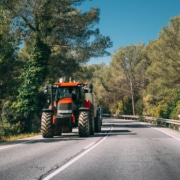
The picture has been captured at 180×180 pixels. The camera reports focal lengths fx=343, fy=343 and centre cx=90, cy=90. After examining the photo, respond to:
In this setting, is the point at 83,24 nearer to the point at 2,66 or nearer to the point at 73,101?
the point at 2,66

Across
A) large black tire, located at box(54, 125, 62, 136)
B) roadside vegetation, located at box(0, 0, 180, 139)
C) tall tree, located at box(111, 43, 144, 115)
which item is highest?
tall tree, located at box(111, 43, 144, 115)

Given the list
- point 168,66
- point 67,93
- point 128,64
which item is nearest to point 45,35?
point 67,93

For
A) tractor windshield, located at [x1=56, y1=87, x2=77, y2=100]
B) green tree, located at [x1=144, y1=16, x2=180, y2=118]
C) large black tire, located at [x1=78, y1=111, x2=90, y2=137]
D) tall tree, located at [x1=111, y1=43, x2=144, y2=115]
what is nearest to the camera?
large black tire, located at [x1=78, y1=111, x2=90, y2=137]

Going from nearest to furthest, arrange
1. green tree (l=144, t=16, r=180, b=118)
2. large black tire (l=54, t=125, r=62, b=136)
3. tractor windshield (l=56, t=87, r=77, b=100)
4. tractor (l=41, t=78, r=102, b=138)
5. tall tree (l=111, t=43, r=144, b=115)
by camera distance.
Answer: tractor (l=41, t=78, r=102, b=138) → large black tire (l=54, t=125, r=62, b=136) → tractor windshield (l=56, t=87, r=77, b=100) → green tree (l=144, t=16, r=180, b=118) → tall tree (l=111, t=43, r=144, b=115)

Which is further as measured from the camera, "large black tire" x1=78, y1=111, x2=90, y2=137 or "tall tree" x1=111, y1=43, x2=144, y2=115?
"tall tree" x1=111, y1=43, x2=144, y2=115

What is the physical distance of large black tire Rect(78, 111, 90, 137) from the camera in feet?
58.0

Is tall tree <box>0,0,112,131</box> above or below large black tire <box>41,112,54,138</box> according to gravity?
above

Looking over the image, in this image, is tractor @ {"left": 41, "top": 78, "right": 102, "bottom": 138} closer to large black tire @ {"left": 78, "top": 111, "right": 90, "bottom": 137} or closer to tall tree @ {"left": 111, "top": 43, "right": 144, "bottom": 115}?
large black tire @ {"left": 78, "top": 111, "right": 90, "bottom": 137}

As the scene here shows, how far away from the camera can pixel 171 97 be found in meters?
45.4

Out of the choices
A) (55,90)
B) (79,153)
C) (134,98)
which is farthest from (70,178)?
(134,98)

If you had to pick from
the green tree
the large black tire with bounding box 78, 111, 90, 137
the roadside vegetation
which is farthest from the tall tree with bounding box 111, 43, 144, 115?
the large black tire with bounding box 78, 111, 90, 137

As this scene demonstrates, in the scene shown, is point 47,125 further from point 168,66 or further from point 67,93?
point 168,66

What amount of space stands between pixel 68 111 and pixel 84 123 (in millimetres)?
1164

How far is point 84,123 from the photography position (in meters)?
17.7
